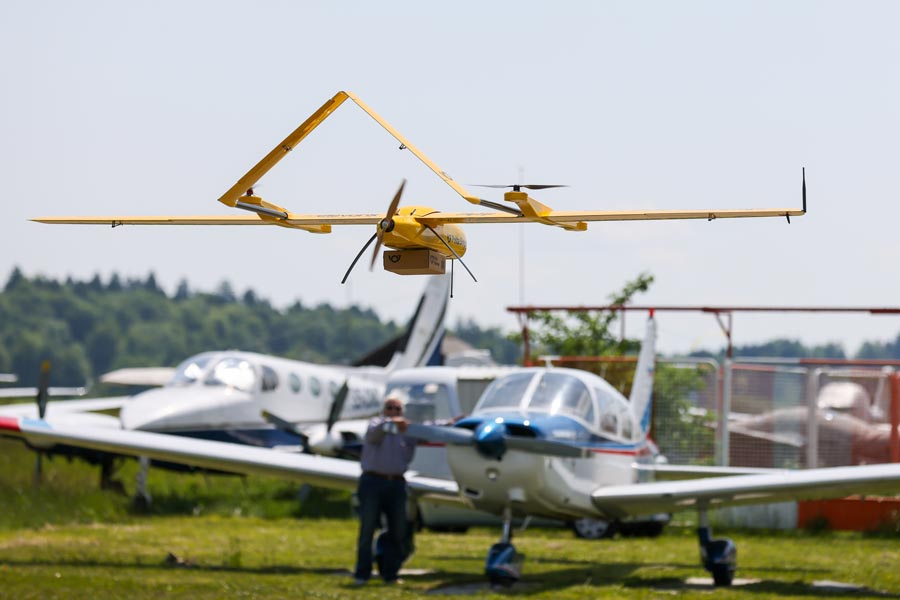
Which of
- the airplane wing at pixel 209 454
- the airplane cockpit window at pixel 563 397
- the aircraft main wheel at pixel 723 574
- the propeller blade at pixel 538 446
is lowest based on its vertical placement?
the aircraft main wheel at pixel 723 574

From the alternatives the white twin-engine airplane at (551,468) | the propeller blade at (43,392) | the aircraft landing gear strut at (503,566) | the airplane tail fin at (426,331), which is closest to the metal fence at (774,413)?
the white twin-engine airplane at (551,468)

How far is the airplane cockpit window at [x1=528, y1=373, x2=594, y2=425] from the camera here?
12.9 metres

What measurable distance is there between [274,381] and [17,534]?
7516 millimetres

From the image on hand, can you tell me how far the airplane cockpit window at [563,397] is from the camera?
12.9 meters

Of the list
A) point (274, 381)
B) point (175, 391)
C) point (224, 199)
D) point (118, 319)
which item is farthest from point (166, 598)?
point (118, 319)

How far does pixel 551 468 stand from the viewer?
12609 millimetres

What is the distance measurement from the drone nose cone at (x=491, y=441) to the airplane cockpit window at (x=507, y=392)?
2.15 feet

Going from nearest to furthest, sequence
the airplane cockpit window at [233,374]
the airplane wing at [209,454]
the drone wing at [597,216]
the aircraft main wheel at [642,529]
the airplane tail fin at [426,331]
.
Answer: the drone wing at [597,216] < the airplane wing at [209,454] < the aircraft main wheel at [642,529] < the airplane cockpit window at [233,374] < the airplane tail fin at [426,331]

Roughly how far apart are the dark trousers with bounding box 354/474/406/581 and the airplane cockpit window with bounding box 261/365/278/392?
1038 centimetres

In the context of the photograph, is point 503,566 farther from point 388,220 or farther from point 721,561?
point 388,220

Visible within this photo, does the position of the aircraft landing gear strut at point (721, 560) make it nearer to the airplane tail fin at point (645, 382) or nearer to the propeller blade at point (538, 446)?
the propeller blade at point (538, 446)

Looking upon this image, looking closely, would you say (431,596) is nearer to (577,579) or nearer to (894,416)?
(577,579)

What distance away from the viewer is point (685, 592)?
11.9 metres

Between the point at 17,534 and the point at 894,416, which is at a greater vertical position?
the point at 894,416
